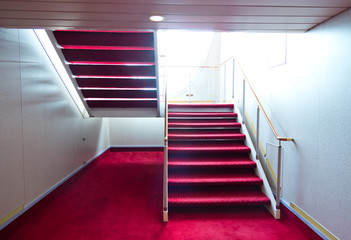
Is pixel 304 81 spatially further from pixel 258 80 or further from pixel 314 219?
pixel 314 219

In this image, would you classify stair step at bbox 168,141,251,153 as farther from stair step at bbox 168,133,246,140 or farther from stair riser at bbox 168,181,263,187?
stair riser at bbox 168,181,263,187

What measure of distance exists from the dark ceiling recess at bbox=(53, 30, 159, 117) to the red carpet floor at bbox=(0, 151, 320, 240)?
1.58m

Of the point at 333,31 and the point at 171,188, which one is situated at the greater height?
the point at 333,31

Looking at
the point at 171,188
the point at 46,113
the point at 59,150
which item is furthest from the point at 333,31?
the point at 59,150

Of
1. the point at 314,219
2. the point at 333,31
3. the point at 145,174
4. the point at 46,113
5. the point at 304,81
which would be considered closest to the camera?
the point at 333,31

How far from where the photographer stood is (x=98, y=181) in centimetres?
380

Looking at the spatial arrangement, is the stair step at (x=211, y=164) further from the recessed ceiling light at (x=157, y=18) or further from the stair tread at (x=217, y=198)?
the recessed ceiling light at (x=157, y=18)

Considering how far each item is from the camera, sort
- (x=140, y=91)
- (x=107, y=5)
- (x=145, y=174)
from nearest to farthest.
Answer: (x=107, y=5)
(x=140, y=91)
(x=145, y=174)

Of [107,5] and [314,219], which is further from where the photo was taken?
[314,219]

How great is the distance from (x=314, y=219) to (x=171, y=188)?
169cm

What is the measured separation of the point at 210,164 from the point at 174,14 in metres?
2.08

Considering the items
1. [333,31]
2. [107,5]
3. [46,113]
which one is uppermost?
[107,5]

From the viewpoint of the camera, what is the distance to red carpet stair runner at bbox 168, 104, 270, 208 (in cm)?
277

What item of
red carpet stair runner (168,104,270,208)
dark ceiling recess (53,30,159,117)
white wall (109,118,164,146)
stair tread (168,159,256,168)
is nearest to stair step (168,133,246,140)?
red carpet stair runner (168,104,270,208)
